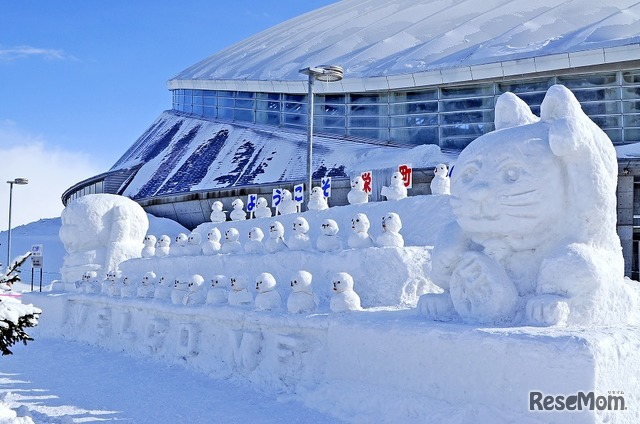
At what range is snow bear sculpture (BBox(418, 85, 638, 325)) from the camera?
4039 mm

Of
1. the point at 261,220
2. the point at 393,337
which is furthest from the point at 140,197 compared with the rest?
the point at 393,337

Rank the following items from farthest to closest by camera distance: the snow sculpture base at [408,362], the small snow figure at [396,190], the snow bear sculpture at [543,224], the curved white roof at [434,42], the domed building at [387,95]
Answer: the curved white roof at [434,42] → the domed building at [387,95] → the small snow figure at [396,190] → the snow bear sculpture at [543,224] → the snow sculpture base at [408,362]

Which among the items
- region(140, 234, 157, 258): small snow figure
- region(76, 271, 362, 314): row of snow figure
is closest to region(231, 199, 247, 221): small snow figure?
region(140, 234, 157, 258): small snow figure

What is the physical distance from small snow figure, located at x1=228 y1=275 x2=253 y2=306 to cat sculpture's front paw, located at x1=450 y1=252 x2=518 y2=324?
8.56 ft

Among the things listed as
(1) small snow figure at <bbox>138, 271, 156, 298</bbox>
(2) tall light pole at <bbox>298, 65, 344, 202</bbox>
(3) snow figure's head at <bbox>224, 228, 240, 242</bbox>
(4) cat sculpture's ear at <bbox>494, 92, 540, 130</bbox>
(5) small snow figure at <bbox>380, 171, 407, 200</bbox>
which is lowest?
(1) small snow figure at <bbox>138, 271, 156, 298</bbox>

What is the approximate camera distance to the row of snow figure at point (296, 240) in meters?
6.29

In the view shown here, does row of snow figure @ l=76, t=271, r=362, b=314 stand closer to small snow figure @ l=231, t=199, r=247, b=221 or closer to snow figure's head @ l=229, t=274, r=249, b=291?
snow figure's head @ l=229, t=274, r=249, b=291

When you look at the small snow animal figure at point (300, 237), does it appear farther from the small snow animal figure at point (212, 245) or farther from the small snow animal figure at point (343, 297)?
the small snow animal figure at point (212, 245)

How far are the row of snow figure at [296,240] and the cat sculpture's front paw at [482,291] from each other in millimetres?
1797

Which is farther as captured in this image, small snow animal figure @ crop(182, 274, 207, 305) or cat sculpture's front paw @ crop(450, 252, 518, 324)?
small snow animal figure @ crop(182, 274, 207, 305)

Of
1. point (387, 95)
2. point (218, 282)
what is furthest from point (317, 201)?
point (387, 95)

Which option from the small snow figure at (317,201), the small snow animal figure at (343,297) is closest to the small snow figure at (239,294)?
the small snow animal figure at (343,297)

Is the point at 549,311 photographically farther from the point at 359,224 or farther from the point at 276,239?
the point at 276,239

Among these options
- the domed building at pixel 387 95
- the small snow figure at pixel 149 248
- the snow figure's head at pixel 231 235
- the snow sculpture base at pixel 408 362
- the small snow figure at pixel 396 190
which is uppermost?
the domed building at pixel 387 95
